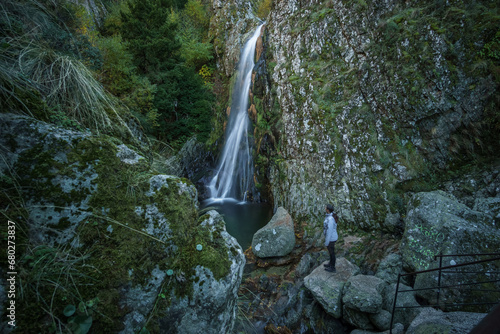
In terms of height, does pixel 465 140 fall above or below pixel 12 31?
below

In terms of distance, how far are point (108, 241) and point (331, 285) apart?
4.64 m

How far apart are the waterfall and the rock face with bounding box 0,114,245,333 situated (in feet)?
31.4

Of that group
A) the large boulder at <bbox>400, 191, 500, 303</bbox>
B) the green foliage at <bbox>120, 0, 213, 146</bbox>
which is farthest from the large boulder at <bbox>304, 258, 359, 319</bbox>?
the green foliage at <bbox>120, 0, 213, 146</bbox>

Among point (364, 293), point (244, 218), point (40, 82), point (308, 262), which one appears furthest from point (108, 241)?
point (244, 218)

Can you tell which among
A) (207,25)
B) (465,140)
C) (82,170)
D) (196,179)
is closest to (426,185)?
(465,140)

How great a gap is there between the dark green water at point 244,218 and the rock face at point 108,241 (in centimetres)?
616

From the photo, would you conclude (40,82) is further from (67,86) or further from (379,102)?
(379,102)

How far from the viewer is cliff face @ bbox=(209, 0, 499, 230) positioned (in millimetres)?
5680

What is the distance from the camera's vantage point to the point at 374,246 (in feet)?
20.6

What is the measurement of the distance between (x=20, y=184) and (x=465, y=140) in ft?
27.5

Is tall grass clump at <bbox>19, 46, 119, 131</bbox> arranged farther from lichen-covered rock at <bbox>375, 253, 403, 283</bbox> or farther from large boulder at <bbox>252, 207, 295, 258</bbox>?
lichen-covered rock at <bbox>375, 253, 403, 283</bbox>

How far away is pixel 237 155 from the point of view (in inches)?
496

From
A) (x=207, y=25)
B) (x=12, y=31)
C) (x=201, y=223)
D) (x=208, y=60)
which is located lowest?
(x=201, y=223)

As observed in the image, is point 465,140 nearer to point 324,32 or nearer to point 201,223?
point 324,32
